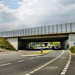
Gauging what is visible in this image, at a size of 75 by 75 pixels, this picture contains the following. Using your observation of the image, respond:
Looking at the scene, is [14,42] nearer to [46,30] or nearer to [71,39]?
[46,30]

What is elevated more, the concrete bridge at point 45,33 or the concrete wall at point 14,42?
the concrete bridge at point 45,33

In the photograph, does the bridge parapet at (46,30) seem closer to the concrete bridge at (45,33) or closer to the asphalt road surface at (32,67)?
the concrete bridge at (45,33)

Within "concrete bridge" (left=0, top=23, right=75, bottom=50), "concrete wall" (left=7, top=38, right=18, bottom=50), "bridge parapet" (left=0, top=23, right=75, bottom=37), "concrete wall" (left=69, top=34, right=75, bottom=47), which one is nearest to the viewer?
"concrete wall" (left=69, top=34, right=75, bottom=47)

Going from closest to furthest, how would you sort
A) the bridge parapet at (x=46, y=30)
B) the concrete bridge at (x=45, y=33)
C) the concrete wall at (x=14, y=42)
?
the concrete bridge at (x=45, y=33)
the bridge parapet at (x=46, y=30)
the concrete wall at (x=14, y=42)

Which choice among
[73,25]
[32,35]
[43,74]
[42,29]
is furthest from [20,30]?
[43,74]

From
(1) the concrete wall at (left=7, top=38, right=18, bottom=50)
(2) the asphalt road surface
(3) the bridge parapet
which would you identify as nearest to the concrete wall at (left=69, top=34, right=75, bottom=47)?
(3) the bridge parapet

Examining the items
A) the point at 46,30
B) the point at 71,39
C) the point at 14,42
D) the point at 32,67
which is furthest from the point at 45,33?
the point at 32,67

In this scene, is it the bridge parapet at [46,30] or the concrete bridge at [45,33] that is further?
the bridge parapet at [46,30]

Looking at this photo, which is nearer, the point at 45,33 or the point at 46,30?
the point at 45,33

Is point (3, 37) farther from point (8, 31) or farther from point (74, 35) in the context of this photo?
point (74, 35)

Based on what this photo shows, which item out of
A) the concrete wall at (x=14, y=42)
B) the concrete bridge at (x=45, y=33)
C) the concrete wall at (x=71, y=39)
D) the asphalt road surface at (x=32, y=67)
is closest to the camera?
the asphalt road surface at (x=32, y=67)

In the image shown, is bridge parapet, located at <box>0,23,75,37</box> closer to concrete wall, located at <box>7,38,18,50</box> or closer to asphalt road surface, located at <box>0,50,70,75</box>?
concrete wall, located at <box>7,38,18,50</box>

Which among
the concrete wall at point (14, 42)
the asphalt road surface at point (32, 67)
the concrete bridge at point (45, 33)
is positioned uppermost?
the concrete bridge at point (45, 33)

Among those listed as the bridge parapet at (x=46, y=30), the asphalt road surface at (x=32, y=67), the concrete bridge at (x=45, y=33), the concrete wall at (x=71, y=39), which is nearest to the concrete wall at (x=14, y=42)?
the concrete bridge at (x=45, y=33)
